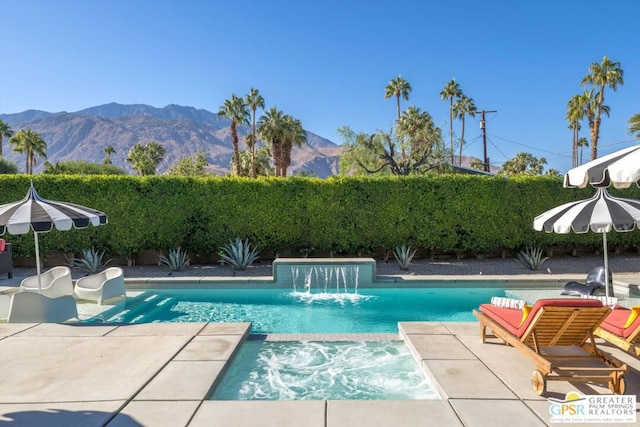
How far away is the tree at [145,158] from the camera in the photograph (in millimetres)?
59938

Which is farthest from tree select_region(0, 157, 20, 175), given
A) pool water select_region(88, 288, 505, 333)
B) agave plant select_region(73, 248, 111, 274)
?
pool water select_region(88, 288, 505, 333)

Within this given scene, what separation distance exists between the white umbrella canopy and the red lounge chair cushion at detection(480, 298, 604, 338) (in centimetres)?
131

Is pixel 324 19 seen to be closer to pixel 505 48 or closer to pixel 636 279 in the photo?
pixel 505 48

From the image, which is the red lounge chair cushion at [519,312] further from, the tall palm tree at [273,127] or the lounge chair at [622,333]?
the tall palm tree at [273,127]

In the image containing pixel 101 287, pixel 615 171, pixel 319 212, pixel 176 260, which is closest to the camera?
pixel 615 171

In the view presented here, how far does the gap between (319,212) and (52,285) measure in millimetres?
8466

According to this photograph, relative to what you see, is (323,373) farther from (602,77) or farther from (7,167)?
(7,167)

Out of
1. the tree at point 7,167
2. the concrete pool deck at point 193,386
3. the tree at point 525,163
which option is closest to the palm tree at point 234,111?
the tree at point 7,167

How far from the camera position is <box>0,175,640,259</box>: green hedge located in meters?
13.9

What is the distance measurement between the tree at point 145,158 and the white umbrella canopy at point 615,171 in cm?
6152

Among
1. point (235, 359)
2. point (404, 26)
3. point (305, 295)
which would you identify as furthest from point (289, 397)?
point (404, 26)

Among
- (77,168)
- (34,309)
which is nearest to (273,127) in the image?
(77,168)

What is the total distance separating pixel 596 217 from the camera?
7.27m

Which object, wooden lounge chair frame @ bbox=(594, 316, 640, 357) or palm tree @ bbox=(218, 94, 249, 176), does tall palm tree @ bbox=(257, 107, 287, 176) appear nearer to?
palm tree @ bbox=(218, 94, 249, 176)
